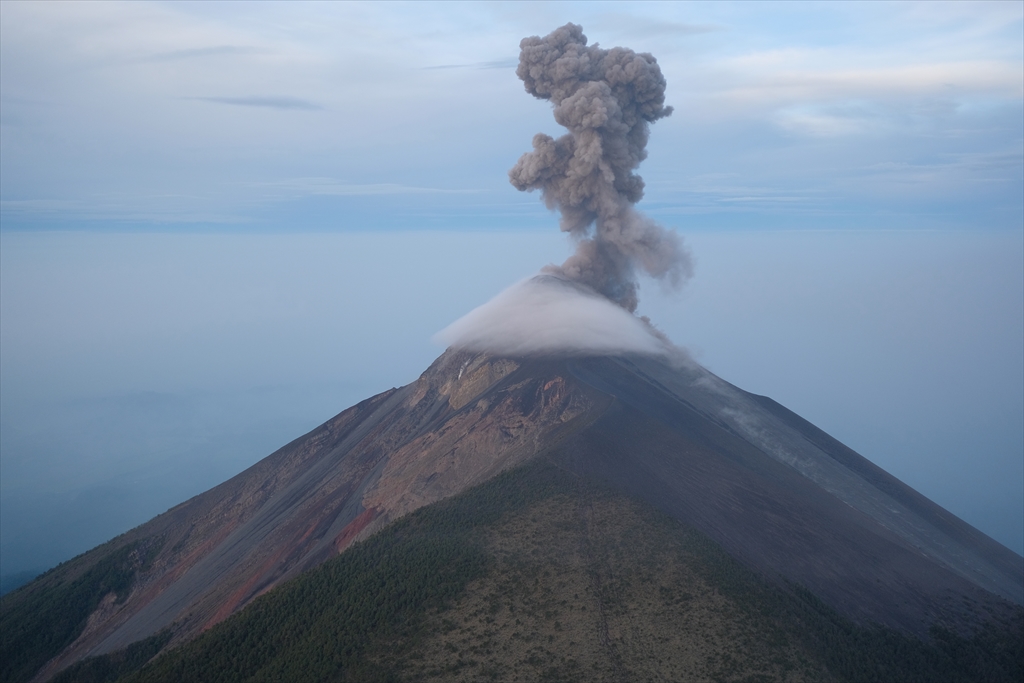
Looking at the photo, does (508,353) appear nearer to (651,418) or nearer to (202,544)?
(651,418)

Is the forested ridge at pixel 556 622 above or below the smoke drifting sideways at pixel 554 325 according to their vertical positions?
below

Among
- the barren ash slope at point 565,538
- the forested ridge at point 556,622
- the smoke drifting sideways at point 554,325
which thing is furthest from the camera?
the smoke drifting sideways at point 554,325

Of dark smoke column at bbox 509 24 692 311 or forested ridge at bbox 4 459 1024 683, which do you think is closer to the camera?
forested ridge at bbox 4 459 1024 683

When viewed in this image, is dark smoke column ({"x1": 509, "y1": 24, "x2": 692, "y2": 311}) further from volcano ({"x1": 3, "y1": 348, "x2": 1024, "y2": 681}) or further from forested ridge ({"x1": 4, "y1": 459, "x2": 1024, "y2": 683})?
forested ridge ({"x1": 4, "y1": 459, "x2": 1024, "y2": 683})

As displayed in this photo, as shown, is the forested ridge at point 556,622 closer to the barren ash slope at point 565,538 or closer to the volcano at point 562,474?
the barren ash slope at point 565,538

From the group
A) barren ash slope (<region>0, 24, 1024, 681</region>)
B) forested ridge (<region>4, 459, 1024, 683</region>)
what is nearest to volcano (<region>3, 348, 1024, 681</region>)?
barren ash slope (<region>0, 24, 1024, 681</region>)

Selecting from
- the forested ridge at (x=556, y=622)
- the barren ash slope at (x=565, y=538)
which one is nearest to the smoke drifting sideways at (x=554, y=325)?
the barren ash slope at (x=565, y=538)
